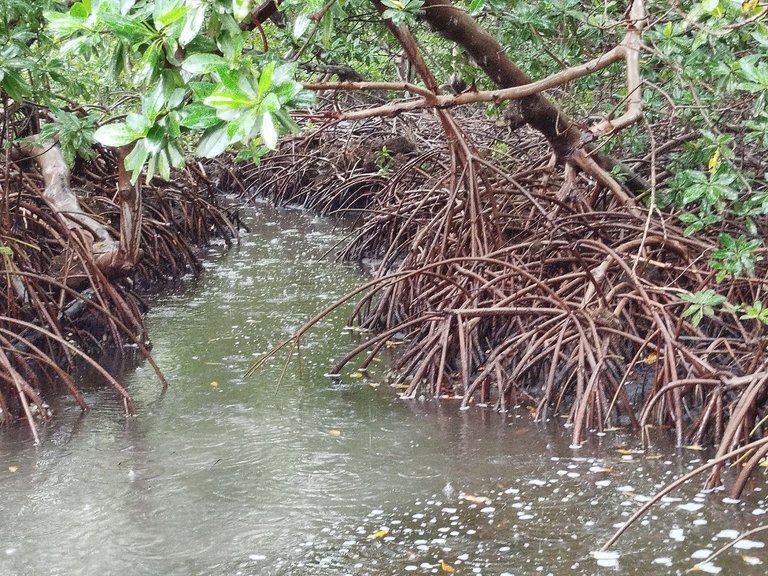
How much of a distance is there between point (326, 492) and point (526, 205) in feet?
9.77

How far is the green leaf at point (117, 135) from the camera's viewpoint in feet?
7.91

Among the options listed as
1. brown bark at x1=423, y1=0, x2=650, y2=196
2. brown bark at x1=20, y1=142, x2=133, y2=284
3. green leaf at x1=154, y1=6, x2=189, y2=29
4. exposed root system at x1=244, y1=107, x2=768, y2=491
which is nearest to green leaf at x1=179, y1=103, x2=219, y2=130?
green leaf at x1=154, y1=6, x2=189, y2=29

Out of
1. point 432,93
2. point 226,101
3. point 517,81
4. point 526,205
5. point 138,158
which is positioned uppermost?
point 517,81

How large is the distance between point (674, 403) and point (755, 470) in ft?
1.73

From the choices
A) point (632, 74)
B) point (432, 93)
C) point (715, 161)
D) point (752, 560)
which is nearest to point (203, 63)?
point (432, 93)

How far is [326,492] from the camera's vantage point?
153 inches

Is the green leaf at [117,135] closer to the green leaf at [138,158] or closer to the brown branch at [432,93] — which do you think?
the green leaf at [138,158]

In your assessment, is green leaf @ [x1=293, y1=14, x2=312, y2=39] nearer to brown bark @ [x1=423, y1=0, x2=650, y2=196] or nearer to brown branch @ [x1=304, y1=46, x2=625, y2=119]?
brown branch @ [x1=304, y1=46, x2=625, y2=119]

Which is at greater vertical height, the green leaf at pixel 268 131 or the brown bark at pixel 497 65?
the brown bark at pixel 497 65

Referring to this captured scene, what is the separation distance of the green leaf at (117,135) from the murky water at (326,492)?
1508mm

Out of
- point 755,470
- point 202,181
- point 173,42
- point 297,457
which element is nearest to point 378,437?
point 297,457

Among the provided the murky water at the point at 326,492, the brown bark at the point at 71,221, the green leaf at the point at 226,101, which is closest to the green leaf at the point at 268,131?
the green leaf at the point at 226,101

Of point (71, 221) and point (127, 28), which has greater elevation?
point (127, 28)

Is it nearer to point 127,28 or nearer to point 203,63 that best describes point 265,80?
point 203,63
